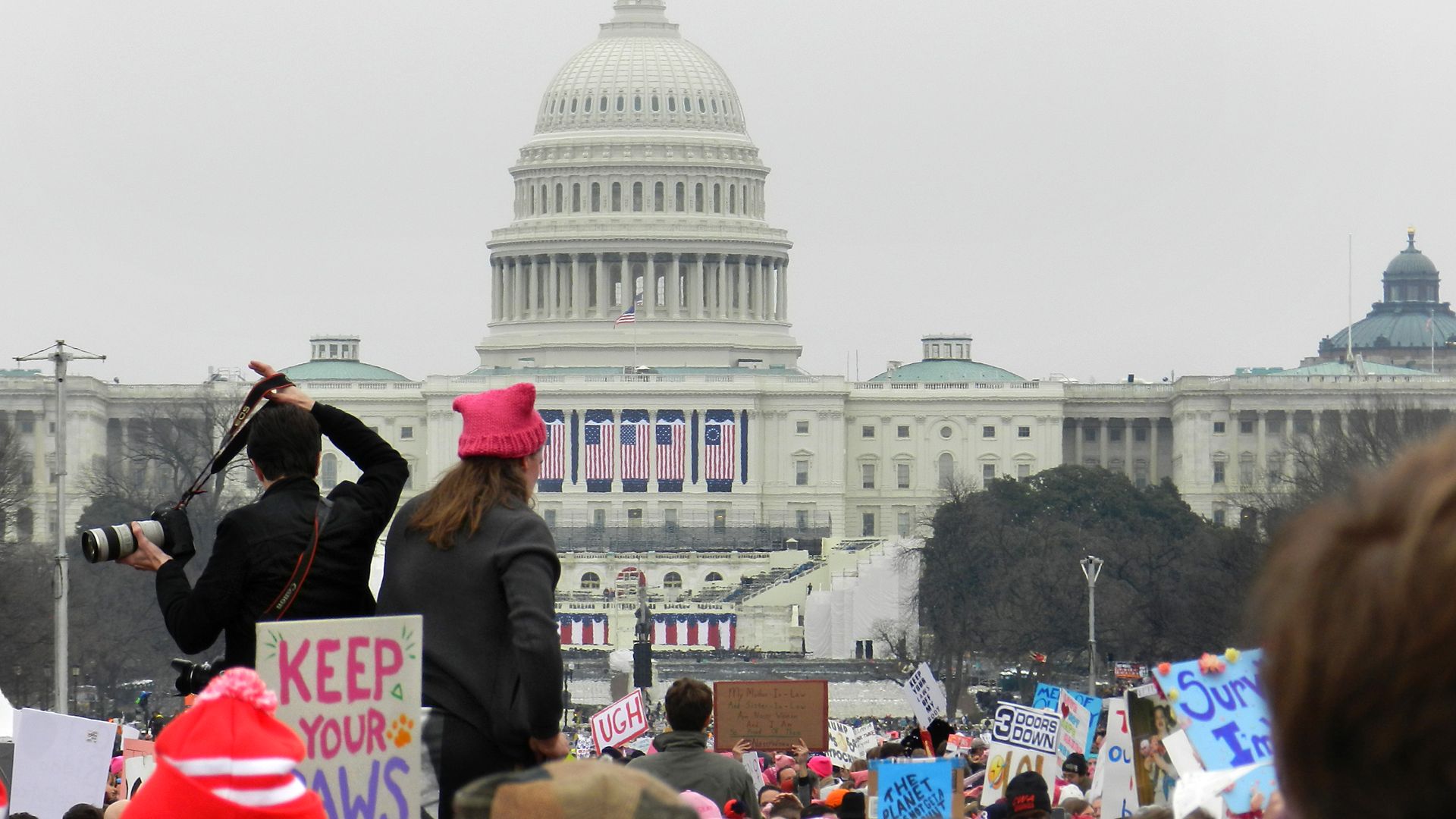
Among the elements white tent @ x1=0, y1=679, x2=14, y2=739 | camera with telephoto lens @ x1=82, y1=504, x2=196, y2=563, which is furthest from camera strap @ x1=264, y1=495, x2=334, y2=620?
white tent @ x1=0, y1=679, x2=14, y2=739

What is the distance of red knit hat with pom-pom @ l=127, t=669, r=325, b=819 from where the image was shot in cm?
548

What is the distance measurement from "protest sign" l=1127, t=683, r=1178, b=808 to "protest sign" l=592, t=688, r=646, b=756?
36.4 ft

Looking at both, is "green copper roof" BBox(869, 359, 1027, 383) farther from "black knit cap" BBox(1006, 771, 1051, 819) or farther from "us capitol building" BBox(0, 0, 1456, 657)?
"black knit cap" BBox(1006, 771, 1051, 819)

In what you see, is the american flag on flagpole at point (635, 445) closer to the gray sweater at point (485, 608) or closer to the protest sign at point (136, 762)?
the protest sign at point (136, 762)

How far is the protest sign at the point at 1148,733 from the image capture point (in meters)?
11.6

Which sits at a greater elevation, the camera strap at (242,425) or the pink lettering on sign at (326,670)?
the camera strap at (242,425)

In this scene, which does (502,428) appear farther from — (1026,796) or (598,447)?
(598,447)

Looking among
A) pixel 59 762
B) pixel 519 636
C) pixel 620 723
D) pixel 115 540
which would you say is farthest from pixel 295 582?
pixel 620 723

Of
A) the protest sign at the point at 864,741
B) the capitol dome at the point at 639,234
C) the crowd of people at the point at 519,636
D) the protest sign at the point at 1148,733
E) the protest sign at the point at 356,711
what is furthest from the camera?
the capitol dome at the point at 639,234

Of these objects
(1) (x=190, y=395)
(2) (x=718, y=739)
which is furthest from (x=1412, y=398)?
(2) (x=718, y=739)

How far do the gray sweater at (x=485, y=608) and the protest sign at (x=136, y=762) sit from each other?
6.97m

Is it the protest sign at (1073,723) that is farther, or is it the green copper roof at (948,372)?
the green copper roof at (948,372)

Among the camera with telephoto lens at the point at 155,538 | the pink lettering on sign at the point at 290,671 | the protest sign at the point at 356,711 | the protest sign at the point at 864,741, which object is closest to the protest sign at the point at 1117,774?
the camera with telephoto lens at the point at 155,538

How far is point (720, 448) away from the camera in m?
156
